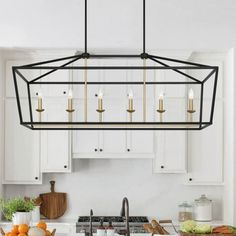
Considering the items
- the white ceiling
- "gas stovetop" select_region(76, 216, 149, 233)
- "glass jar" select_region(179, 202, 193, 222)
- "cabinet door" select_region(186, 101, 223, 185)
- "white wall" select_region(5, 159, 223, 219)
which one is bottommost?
"gas stovetop" select_region(76, 216, 149, 233)

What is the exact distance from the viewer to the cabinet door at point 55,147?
5289 mm

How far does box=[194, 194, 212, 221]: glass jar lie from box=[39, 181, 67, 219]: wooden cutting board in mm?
1302

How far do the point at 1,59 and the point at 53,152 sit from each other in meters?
1.01

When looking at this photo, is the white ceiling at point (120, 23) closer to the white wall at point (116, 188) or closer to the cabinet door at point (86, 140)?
the cabinet door at point (86, 140)

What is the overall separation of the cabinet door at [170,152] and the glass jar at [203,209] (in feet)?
1.13

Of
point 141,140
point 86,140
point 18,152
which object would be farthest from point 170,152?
point 18,152

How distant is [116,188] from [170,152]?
0.70 m

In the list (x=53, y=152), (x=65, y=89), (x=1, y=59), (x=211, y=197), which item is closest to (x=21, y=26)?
(x=1, y=59)

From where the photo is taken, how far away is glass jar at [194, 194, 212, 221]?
Answer: 210 inches

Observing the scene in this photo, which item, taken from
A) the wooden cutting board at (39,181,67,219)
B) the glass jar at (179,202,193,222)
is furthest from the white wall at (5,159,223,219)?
the glass jar at (179,202,193,222)

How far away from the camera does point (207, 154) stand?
5.35 meters

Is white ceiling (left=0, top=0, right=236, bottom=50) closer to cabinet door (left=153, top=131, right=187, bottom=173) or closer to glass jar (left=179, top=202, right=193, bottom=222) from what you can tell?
cabinet door (left=153, top=131, right=187, bottom=173)

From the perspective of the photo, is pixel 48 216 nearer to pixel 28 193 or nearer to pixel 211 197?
pixel 28 193

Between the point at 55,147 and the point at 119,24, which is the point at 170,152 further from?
the point at 119,24
